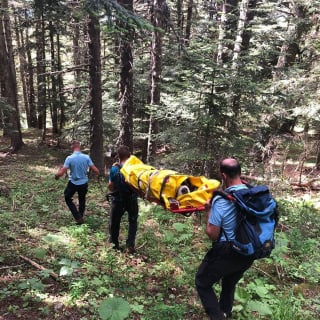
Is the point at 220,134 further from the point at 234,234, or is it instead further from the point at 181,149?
the point at 234,234

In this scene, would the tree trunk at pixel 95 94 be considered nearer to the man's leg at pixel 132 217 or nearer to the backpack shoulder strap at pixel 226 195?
the man's leg at pixel 132 217

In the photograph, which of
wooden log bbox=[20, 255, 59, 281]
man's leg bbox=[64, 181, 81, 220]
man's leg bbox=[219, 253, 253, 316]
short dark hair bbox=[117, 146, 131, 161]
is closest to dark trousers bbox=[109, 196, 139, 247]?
short dark hair bbox=[117, 146, 131, 161]

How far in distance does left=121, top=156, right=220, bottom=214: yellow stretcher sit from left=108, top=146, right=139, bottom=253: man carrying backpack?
75cm

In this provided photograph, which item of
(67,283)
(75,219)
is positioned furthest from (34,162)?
(67,283)

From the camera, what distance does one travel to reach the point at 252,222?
3814 millimetres

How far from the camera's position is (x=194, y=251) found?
7.38 meters

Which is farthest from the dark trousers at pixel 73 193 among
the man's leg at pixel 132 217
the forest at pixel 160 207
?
the man's leg at pixel 132 217

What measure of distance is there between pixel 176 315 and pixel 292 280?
3.04 meters

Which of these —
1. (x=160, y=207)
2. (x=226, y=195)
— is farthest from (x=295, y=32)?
(x=226, y=195)

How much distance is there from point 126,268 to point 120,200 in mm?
1263

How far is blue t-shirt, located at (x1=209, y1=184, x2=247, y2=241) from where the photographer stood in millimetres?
3832

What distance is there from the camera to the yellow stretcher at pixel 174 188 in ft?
14.2

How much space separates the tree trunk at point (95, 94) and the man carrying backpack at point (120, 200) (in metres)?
6.69

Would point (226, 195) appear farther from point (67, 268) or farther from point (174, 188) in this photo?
point (67, 268)
